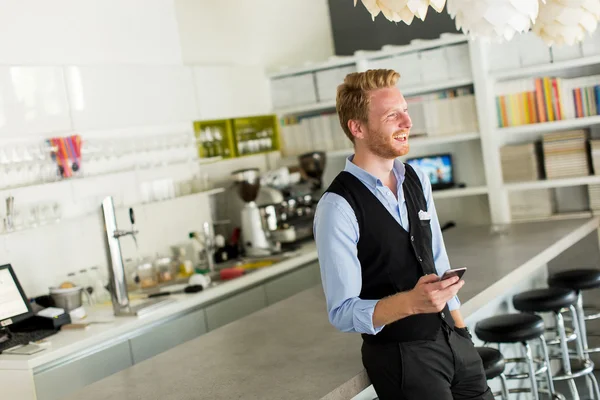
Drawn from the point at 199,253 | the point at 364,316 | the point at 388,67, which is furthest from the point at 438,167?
the point at 364,316

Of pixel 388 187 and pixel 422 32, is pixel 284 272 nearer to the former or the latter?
pixel 422 32

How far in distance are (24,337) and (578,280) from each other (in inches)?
119

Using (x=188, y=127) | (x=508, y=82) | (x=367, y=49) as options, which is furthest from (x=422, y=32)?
(x=188, y=127)

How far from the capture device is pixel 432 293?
2291 mm

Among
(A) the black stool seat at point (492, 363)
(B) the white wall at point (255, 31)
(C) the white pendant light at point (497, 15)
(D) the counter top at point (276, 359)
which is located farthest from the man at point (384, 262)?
(B) the white wall at point (255, 31)

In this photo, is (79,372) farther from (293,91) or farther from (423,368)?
(293,91)

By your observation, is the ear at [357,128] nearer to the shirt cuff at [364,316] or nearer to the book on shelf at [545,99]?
the shirt cuff at [364,316]

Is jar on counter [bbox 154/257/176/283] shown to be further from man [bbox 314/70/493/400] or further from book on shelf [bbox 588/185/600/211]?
book on shelf [bbox 588/185/600/211]

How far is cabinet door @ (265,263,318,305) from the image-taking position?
540 centimetres

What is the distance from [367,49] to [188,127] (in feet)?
6.90

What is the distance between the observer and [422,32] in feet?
22.1

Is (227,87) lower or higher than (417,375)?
higher

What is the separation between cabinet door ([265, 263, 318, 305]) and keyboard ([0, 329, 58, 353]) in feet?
5.32

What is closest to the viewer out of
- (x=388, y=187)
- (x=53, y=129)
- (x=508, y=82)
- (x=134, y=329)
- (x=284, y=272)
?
(x=388, y=187)
